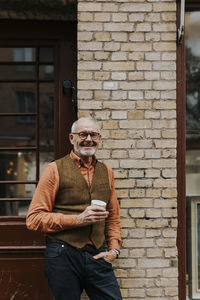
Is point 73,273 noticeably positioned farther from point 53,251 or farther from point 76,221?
point 76,221

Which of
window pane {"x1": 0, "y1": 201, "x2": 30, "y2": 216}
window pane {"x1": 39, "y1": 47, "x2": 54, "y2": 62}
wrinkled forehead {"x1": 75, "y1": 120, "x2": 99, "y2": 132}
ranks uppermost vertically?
window pane {"x1": 39, "y1": 47, "x2": 54, "y2": 62}

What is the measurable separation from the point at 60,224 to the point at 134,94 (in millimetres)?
1473

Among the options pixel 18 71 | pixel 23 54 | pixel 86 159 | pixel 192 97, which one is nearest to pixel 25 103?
pixel 18 71

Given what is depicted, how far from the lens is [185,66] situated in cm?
375

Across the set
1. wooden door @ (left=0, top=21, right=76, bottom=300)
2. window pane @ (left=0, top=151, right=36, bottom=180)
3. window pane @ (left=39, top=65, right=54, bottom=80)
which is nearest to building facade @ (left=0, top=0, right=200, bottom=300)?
wooden door @ (left=0, top=21, right=76, bottom=300)

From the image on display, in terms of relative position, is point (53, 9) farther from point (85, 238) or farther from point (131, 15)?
point (85, 238)

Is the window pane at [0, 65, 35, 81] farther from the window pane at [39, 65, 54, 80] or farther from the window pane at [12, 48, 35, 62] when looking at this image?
the window pane at [39, 65, 54, 80]

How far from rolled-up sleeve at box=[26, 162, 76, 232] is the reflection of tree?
1.71 metres

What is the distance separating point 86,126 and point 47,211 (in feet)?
2.25

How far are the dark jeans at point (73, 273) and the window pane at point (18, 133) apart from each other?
341 centimetres

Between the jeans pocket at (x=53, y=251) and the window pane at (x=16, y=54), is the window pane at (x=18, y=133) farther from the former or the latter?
the jeans pocket at (x=53, y=251)

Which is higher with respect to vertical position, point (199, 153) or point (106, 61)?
point (106, 61)

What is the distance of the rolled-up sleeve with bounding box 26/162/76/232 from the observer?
2590 millimetres

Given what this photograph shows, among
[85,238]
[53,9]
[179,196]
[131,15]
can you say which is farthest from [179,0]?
[85,238]
